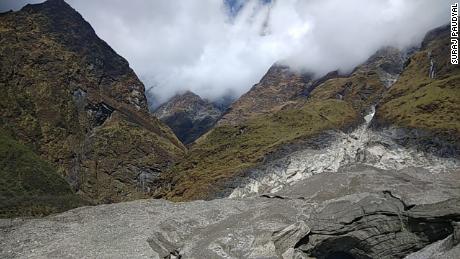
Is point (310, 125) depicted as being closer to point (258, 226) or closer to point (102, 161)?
point (102, 161)

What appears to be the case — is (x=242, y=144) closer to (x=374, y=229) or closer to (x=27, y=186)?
(x=27, y=186)

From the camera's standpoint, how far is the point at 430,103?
5920 inches

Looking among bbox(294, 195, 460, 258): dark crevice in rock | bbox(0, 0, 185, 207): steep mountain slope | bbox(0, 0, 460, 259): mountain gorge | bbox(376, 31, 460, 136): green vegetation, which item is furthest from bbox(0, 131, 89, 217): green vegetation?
bbox(376, 31, 460, 136): green vegetation

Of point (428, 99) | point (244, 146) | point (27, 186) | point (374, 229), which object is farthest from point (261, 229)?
point (428, 99)

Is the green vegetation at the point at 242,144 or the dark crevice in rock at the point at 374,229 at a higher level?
the green vegetation at the point at 242,144

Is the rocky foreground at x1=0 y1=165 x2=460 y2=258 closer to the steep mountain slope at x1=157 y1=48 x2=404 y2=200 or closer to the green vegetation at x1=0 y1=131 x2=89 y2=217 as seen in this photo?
the green vegetation at x1=0 y1=131 x2=89 y2=217

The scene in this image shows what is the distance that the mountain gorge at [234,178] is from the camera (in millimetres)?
55125

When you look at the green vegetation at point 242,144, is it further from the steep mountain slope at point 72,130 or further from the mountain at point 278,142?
the steep mountain slope at point 72,130

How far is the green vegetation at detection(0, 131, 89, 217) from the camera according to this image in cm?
11462

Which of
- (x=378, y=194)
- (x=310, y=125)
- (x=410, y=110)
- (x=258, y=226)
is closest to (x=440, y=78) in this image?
(x=410, y=110)

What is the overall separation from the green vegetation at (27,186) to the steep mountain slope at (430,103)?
3308 inches

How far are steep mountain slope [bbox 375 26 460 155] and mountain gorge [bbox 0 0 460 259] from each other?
0.49 m

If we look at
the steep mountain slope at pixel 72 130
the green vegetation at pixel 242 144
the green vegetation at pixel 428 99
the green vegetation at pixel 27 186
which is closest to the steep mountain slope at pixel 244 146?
the green vegetation at pixel 242 144

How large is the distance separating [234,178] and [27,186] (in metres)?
48.9
